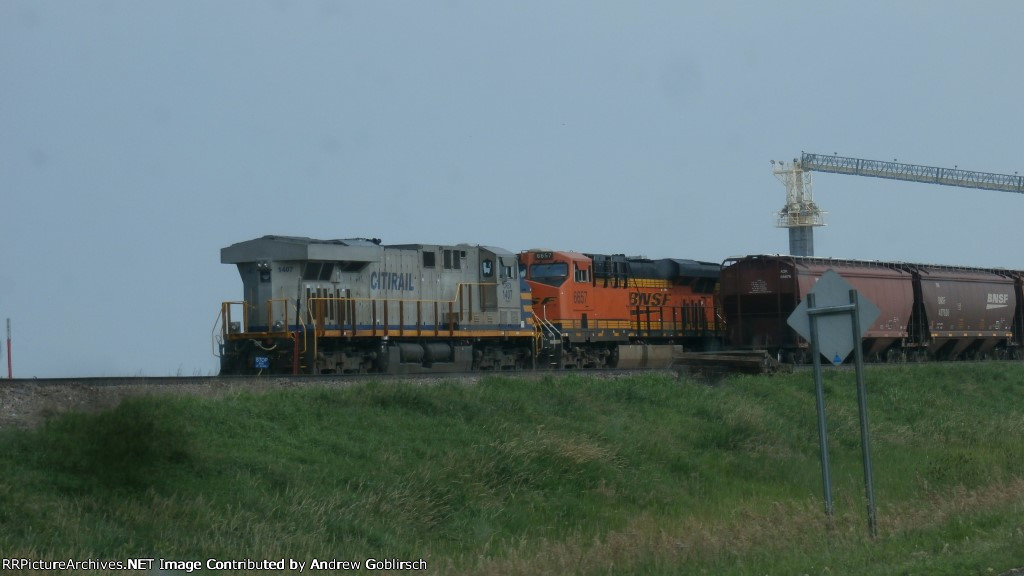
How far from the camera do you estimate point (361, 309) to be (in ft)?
83.4

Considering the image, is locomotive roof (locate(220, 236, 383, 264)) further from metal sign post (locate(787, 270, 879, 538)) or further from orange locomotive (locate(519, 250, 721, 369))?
metal sign post (locate(787, 270, 879, 538))

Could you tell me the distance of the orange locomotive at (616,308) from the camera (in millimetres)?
31469

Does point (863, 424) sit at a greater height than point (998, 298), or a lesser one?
lesser

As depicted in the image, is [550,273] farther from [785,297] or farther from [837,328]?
[837,328]

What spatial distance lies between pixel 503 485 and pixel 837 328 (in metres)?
5.43

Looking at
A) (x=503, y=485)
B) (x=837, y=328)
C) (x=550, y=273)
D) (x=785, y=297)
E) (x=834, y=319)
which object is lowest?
(x=503, y=485)

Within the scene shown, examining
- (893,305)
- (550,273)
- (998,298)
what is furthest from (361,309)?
(998,298)

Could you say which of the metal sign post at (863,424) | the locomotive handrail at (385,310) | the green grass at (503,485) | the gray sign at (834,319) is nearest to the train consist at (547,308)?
the locomotive handrail at (385,310)

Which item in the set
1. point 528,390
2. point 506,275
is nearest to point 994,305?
point 506,275

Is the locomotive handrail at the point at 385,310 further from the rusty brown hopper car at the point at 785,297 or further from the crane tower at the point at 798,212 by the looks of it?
the crane tower at the point at 798,212

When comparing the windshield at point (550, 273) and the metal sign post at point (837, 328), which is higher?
the windshield at point (550, 273)

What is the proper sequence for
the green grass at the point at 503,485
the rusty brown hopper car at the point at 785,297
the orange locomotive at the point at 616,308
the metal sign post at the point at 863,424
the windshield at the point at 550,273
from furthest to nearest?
the rusty brown hopper car at the point at 785,297, the windshield at the point at 550,273, the orange locomotive at the point at 616,308, the metal sign post at the point at 863,424, the green grass at the point at 503,485

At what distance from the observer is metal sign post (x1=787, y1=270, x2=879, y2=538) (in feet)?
41.2

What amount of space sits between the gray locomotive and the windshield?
338cm
